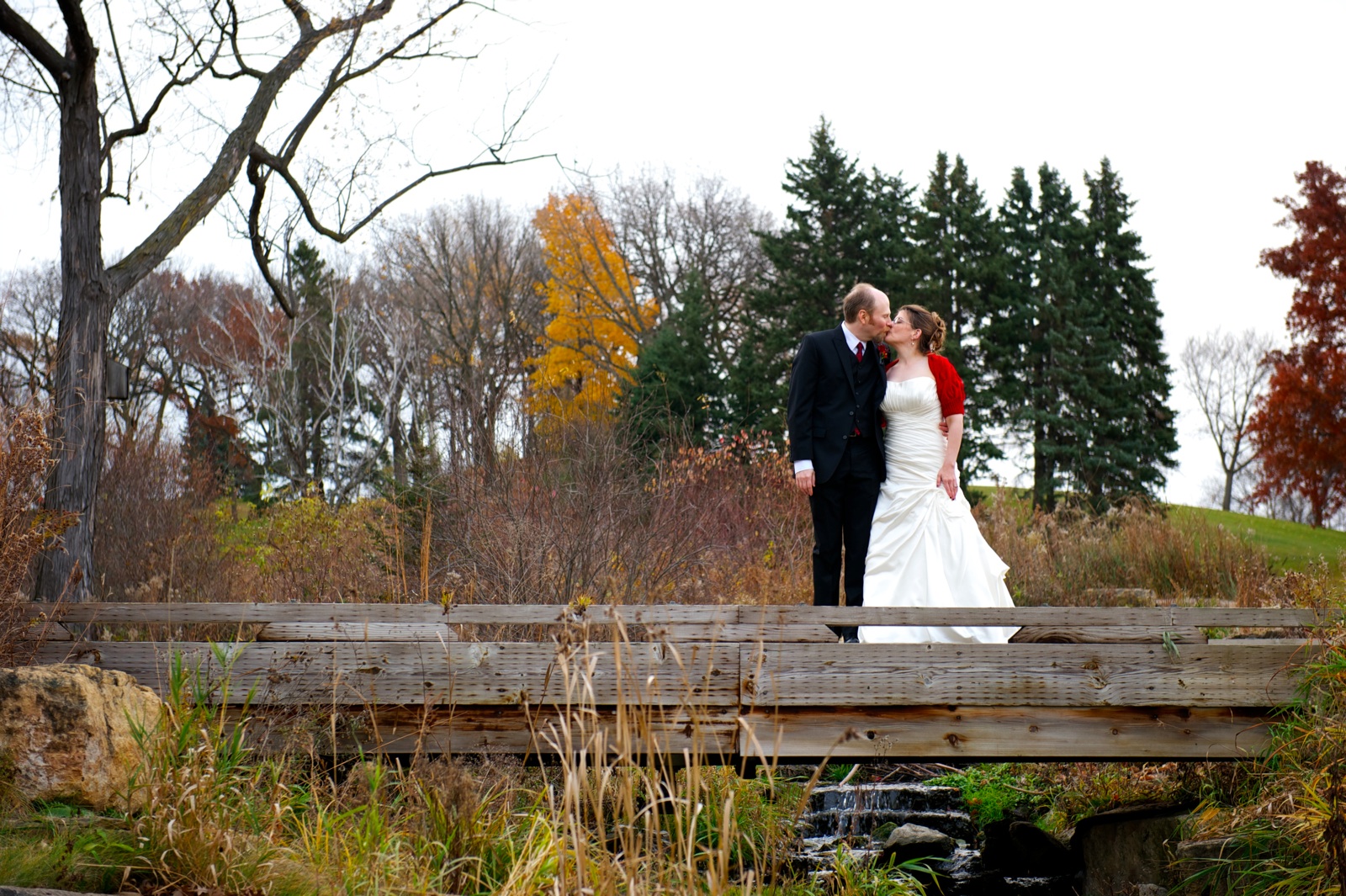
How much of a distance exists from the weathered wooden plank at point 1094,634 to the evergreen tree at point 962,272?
17219mm

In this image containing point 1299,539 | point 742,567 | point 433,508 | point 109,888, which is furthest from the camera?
point 1299,539

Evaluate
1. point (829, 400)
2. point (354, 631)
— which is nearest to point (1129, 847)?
point (829, 400)

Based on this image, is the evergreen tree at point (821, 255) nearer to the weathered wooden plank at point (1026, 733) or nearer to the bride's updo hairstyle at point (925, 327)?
the bride's updo hairstyle at point (925, 327)

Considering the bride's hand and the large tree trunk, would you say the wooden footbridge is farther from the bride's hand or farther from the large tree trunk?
the large tree trunk

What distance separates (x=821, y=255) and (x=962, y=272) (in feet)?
11.9

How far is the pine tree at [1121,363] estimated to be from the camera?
77.9 feet

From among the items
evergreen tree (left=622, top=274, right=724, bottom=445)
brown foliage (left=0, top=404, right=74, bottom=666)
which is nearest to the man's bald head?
brown foliage (left=0, top=404, right=74, bottom=666)

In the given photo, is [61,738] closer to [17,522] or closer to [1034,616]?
[17,522]

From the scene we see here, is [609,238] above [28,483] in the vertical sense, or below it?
above

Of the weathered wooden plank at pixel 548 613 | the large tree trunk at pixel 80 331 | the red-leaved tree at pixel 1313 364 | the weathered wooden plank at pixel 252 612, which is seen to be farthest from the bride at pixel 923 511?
the red-leaved tree at pixel 1313 364

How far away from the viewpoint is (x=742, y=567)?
8719mm

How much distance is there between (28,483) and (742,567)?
5.62m

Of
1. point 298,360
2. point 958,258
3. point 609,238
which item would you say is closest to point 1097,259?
point 958,258

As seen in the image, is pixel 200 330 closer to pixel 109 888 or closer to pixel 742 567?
pixel 742 567
